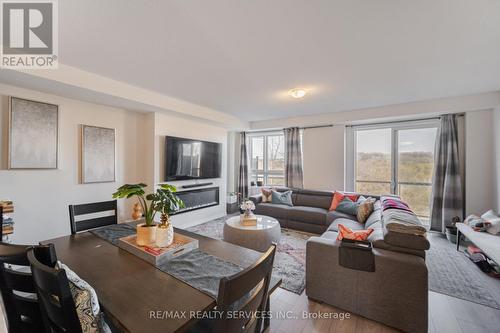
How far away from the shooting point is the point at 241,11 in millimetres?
1562

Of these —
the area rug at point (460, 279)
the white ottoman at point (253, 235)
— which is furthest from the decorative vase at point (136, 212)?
the area rug at point (460, 279)

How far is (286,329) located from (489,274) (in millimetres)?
2718

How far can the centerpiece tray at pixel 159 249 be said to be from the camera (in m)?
1.32

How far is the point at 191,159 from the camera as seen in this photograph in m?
4.38

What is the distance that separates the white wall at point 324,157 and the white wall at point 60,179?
401 cm

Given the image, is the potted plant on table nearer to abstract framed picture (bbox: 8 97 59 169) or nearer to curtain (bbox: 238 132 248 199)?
abstract framed picture (bbox: 8 97 59 169)

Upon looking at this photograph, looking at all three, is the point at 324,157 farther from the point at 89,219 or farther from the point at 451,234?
the point at 89,219

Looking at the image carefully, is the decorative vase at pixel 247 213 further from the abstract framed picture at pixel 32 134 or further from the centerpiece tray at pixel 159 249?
the abstract framed picture at pixel 32 134

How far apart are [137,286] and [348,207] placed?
367 cm

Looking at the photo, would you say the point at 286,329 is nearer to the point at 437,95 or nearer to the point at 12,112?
the point at 12,112

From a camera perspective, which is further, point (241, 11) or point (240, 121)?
point (240, 121)

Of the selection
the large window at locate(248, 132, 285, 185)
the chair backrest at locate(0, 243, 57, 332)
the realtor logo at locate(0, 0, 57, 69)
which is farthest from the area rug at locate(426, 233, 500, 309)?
the realtor logo at locate(0, 0, 57, 69)

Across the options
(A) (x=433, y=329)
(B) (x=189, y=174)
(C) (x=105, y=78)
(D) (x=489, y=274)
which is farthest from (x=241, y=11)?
(D) (x=489, y=274)

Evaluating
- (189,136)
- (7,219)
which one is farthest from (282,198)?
(7,219)
